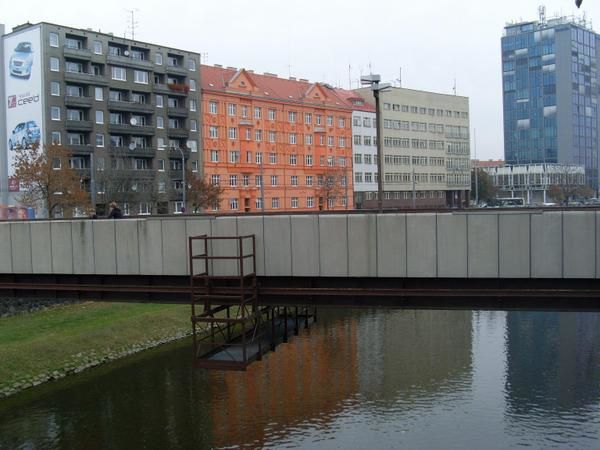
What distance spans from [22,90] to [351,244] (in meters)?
65.9

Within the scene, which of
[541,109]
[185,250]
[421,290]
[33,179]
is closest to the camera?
[421,290]

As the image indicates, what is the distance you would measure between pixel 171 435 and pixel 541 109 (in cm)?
16900

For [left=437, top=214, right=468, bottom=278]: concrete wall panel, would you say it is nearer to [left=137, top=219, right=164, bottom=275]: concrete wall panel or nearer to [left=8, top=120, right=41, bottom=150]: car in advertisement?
[left=137, top=219, right=164, bottom=275]: concrete wall panel

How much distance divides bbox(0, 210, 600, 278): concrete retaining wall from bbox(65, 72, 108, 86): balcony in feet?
187

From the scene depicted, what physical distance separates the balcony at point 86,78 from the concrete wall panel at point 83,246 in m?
57.8

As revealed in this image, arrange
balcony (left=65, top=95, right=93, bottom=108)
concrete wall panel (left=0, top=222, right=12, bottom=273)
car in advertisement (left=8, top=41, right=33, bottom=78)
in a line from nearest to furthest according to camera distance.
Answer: concrete wall panel (left=0, top=222, right=12, bottom=273), car in advertisement (left=8, top=41, right=33, bottom=78), balcony (left=65, top=95, right=93, bottom=108)

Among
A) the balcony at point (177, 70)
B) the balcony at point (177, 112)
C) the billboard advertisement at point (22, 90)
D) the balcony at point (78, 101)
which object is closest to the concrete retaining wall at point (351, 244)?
the billboard advertisement at point (22, 90)

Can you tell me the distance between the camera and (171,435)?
82.4 ft

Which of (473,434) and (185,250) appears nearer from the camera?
(185,250)

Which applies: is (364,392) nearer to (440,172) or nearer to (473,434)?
(473,434)

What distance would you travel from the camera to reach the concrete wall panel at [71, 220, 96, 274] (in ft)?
65.1

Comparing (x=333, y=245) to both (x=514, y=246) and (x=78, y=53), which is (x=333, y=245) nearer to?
(x=514, y=246)

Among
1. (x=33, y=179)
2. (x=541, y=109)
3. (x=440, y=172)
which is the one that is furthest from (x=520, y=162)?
(x=33, y=179)

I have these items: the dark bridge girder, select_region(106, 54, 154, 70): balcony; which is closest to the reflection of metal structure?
the dark bridge girder
